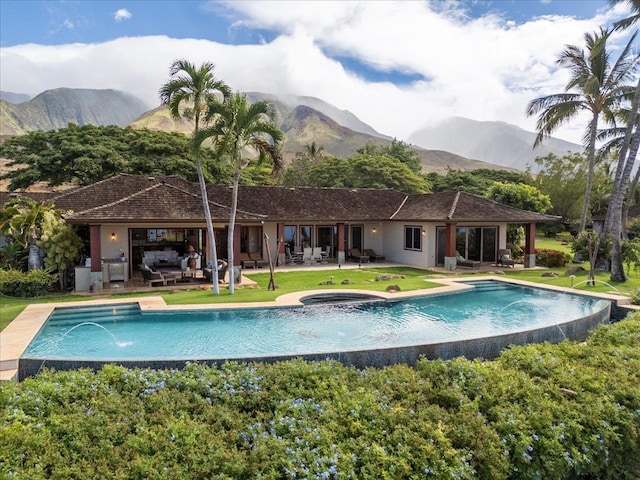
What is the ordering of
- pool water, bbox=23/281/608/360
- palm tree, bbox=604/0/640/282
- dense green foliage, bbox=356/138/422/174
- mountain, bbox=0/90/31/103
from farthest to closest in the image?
mountain, bbox=0/90/31/103
dense green foliage, bbox=356/138/422/174
palm tree, bbox=604/0/640/282
pool water, bbox=23/281/608/360

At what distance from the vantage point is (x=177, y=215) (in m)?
17.9

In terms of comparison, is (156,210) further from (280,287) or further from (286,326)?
(286,326)

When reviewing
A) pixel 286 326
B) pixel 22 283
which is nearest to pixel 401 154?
pixel 22 283

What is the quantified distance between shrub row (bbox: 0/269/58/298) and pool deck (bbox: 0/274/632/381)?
7.64 feet

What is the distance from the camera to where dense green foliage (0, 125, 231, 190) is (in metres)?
31.6

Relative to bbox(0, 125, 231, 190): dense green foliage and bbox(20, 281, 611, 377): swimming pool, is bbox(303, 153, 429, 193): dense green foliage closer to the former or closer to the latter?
bbox(0, 125, 231, 190): dense green foliage

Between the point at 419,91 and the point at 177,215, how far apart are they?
38.0m

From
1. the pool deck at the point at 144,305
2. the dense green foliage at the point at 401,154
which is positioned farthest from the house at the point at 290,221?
the dense green foliage at the point at 401,154

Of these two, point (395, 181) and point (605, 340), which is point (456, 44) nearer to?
point (605, 340)

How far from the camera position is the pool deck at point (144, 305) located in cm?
811

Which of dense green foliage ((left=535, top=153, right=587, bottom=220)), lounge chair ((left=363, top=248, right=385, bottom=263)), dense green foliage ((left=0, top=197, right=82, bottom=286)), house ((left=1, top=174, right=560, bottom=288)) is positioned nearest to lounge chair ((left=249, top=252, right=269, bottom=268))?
house ((left=1, top=174, right=560, bottom=288))

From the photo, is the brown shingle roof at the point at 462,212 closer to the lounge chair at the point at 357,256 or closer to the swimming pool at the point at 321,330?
the lounge chair at the point at 357,256

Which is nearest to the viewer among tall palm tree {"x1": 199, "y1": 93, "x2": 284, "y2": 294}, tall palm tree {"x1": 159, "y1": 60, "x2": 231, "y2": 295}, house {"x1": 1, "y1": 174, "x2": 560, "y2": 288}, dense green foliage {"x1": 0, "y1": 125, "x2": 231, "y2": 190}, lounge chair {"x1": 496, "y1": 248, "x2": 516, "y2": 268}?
tall palm tree {"x1": 159, "y1": 60, "x2": 231, "y2": 295}

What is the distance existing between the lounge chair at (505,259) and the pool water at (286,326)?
27.3ft
